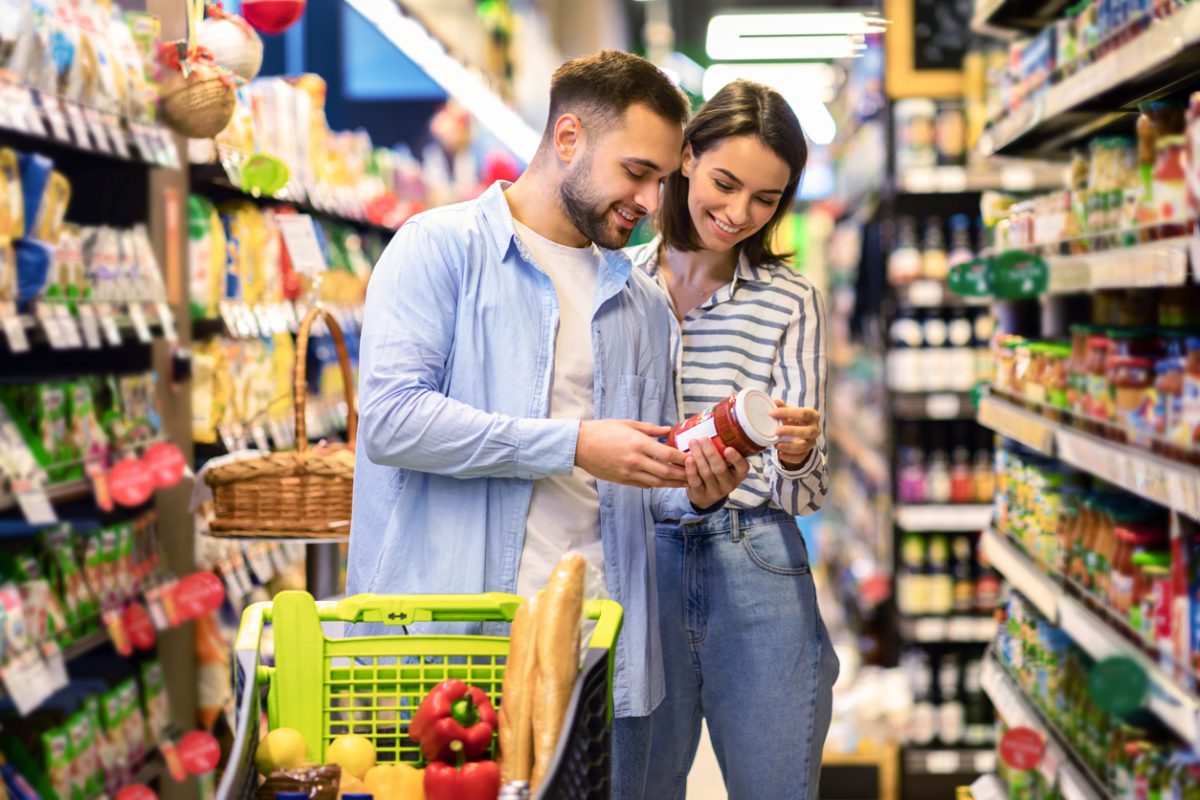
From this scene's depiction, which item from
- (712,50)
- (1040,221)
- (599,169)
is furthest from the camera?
(712,50)

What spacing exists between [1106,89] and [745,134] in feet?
2.40

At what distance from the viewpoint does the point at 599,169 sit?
2135 millimetres

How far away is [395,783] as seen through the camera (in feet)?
5.59

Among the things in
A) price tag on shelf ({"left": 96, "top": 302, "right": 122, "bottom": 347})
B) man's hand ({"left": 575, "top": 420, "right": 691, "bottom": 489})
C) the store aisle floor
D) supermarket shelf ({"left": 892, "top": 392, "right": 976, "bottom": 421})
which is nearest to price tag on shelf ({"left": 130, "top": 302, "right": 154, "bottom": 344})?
price tag on shelf ({"left": 96, "top": 302, "right": 122, "bottom": 347})

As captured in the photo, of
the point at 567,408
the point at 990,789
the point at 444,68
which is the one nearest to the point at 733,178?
the point at 567,408

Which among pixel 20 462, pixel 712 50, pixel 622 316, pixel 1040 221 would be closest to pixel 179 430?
pixel 20 462

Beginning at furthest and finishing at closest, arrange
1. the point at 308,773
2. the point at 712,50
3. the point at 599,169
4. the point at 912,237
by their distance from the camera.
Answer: the point at 712,50
the point at 912,237
the point at 599,169
the point at 308,773

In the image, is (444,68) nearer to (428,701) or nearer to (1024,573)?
(1024,573)

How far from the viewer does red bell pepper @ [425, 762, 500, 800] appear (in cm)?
165

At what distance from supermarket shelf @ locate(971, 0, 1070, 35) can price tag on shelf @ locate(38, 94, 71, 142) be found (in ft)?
7.65

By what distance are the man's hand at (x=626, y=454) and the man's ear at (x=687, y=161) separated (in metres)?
0.72

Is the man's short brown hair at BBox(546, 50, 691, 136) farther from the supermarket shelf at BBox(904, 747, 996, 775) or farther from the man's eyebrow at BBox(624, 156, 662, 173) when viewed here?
the supermarket shelf at BBox(904, 747, 996, 775)

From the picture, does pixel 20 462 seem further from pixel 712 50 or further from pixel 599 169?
pixel 712 50

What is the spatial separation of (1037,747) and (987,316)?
9.60 ft
